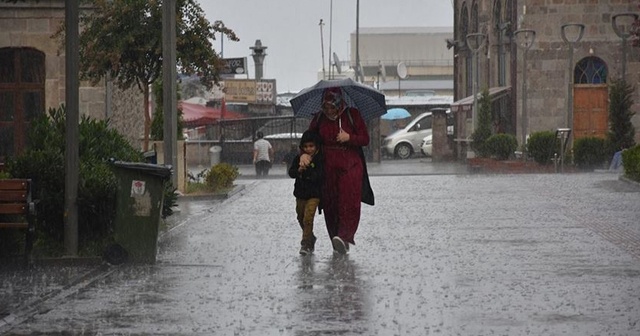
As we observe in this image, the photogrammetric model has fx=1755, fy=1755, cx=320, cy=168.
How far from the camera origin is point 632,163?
32.7m

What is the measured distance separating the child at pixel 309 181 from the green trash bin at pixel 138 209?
1.50 meters

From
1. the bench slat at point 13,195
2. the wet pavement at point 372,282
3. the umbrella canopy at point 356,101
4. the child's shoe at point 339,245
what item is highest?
the umbrella canopy at point 356,101

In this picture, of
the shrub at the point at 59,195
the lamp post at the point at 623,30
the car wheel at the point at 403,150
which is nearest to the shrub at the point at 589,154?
the lamp post at the point at 623,30

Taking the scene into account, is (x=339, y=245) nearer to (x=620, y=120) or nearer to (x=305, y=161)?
(x=305, y=161)

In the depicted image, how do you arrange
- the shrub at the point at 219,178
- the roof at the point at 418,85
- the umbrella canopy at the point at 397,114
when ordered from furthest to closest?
1. the roof at the point at 418,85
2. the umbrella canopy at the point at 397,114
3. the shrub at the point at 219,178

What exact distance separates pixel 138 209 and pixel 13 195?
1362 mm

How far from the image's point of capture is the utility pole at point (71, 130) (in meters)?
16.5

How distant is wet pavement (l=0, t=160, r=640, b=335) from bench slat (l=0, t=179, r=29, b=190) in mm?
778

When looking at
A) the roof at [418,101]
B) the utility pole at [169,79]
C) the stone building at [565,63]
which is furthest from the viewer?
the roof at [418,101]

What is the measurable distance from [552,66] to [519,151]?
10.0ft

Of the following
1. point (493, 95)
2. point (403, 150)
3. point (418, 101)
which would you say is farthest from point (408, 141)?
point (493, 95)

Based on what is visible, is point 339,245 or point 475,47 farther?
point 475,47

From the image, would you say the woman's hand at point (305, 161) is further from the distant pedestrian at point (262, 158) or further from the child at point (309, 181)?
the distant pedestrian at point (262, 158)

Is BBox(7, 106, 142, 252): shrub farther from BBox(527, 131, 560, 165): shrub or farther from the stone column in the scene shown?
the stone column
